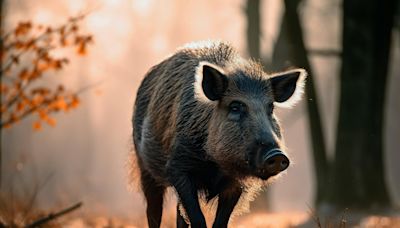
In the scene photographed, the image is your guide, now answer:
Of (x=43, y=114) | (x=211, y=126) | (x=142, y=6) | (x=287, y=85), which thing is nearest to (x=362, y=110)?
(x=43, y=114)

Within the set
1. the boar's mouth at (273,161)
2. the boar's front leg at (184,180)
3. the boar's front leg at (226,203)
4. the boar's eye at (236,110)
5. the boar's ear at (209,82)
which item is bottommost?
the boar's front leg at (226,203)

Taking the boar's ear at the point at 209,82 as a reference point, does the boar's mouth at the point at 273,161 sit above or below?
below

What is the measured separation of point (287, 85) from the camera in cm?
720

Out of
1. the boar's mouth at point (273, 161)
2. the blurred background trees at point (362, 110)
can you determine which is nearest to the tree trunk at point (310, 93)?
the blurred background trees at point (362, 110)

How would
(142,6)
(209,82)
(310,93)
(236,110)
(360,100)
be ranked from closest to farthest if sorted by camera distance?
(236,110), (209,82), (360,100), (310,93), (142,6)

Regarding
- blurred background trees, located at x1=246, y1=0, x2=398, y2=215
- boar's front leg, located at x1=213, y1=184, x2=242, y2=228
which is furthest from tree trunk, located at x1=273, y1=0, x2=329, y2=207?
boar's front leg, located at x1=213, y1=184, x2=242, y2=228

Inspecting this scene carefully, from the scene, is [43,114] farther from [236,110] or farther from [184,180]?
[236,110]

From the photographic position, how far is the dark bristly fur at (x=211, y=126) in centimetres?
657

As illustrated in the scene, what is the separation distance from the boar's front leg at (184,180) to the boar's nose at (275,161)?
3.45 feet

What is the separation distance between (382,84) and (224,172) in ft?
25.5

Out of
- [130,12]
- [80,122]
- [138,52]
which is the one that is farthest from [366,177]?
[138,52]

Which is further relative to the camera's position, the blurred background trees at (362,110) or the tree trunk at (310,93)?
the tree trunk at (310,93)

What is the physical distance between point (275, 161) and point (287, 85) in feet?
4.66

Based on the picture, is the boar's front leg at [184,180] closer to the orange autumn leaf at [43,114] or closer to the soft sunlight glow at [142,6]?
the orange autumn leaf at [43,114]
